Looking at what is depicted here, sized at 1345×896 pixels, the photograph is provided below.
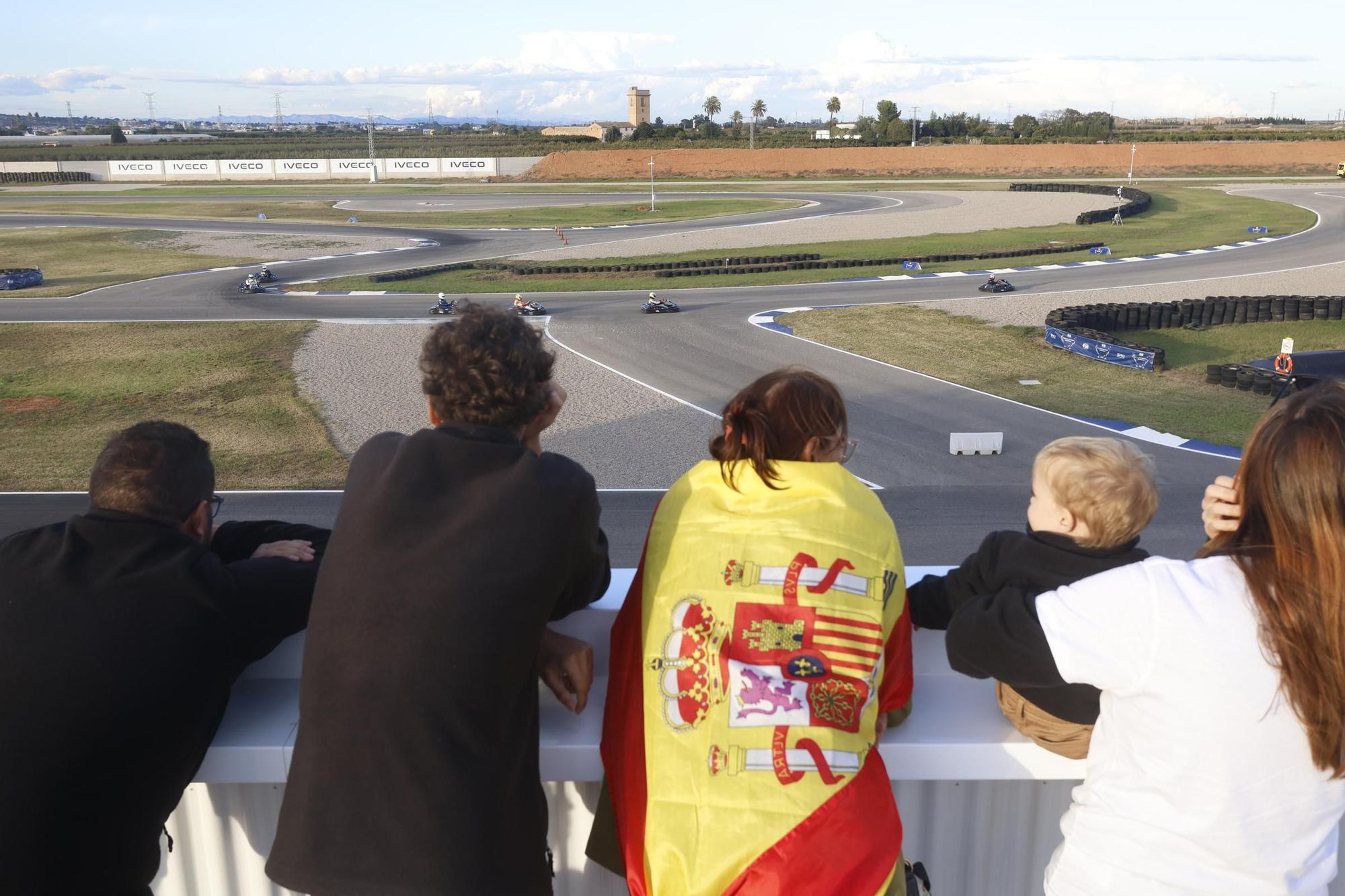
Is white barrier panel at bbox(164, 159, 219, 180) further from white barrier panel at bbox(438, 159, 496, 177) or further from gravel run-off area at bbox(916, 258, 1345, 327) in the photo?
gravel run-off area at bbox(916, 258, 1345, 327)

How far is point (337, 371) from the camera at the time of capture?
70.7 feet

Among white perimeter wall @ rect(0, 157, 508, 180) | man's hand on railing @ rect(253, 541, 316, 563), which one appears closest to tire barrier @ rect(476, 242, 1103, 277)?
man's hand on railing @ rect(253, 541, 316, 563)

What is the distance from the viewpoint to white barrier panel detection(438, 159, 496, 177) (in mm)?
85062

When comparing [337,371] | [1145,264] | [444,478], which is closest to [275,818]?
[444,478]

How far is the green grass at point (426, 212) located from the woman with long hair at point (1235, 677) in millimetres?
50104

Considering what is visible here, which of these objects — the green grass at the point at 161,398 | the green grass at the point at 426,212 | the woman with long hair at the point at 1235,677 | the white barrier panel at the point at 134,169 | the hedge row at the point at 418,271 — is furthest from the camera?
the white barrier panel at the point at 134,169

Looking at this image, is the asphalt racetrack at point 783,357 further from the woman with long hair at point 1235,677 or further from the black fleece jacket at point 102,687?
the woman with long hair at point 1235,677

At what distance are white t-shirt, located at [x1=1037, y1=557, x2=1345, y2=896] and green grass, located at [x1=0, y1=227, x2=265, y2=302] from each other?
3699cm

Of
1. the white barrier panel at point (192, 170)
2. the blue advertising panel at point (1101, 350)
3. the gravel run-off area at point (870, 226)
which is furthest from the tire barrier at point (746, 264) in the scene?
the white barrier panel at point (192, 170)

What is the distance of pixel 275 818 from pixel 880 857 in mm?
1719

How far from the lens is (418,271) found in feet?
117

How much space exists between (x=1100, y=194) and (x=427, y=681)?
65288mm

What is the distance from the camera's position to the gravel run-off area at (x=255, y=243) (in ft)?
140

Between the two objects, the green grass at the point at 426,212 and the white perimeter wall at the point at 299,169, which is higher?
the white perimeter wall at the point at 299,169
